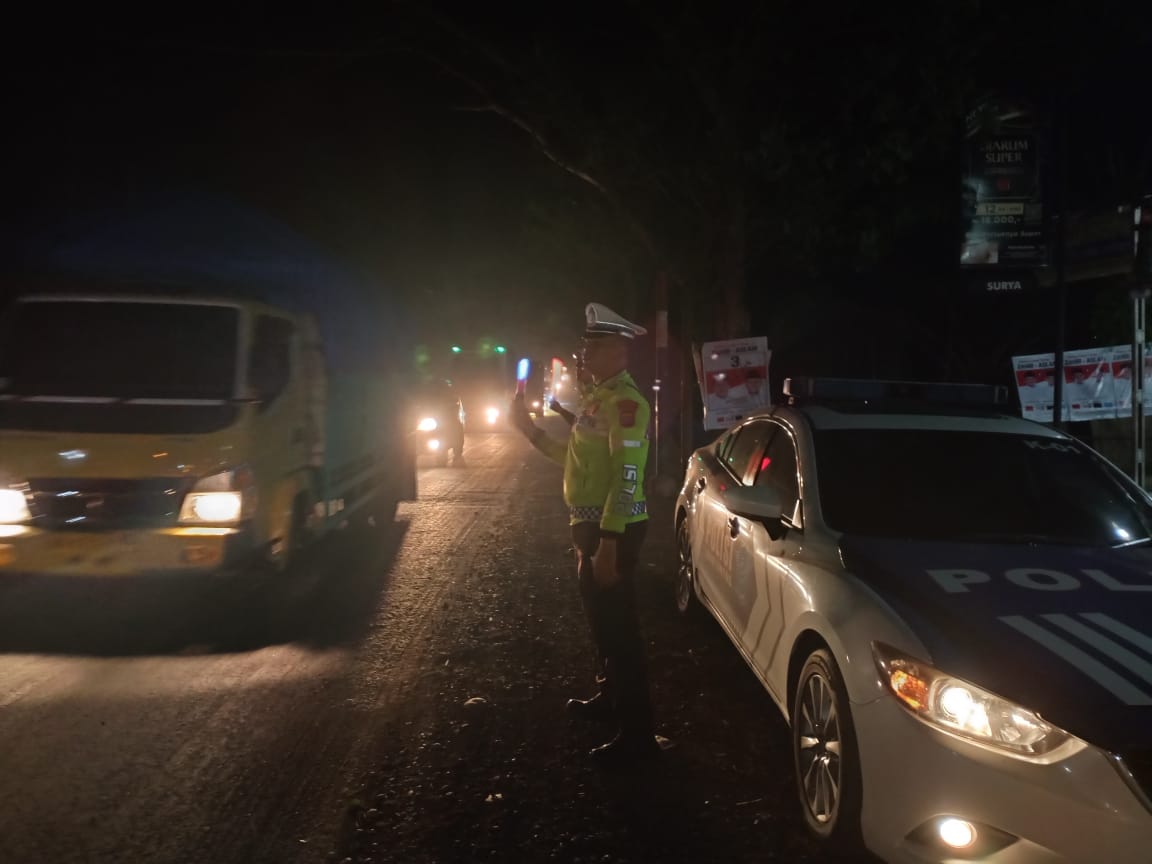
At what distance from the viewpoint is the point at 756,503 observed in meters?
4.26

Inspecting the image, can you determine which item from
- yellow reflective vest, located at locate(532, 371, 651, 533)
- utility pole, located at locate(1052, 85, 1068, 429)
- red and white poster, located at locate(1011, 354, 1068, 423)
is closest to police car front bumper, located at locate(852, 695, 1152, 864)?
yellow reflective vest, located at locate(532, 371, 651, 533)

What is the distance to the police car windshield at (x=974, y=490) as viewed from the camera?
425cm

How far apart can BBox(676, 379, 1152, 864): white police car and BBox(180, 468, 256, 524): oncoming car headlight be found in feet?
10.5

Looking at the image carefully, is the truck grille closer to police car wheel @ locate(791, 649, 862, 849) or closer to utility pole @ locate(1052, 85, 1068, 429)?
police car wheel @ locate(791, 649, 862, 849)

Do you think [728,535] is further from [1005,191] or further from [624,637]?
[1005,191]

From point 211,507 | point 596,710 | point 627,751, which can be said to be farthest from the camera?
point 211,507

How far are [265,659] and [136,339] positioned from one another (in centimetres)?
270

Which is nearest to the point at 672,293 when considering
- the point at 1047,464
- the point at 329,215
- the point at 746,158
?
the point at 329,215

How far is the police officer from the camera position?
4363mm

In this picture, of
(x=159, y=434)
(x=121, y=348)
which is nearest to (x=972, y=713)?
(x=159, y=434)

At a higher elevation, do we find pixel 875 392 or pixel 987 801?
pixel 875 392

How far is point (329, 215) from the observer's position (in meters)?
19.0

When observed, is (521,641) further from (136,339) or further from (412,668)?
(136,339)

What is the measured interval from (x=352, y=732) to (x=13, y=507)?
10.1ft
